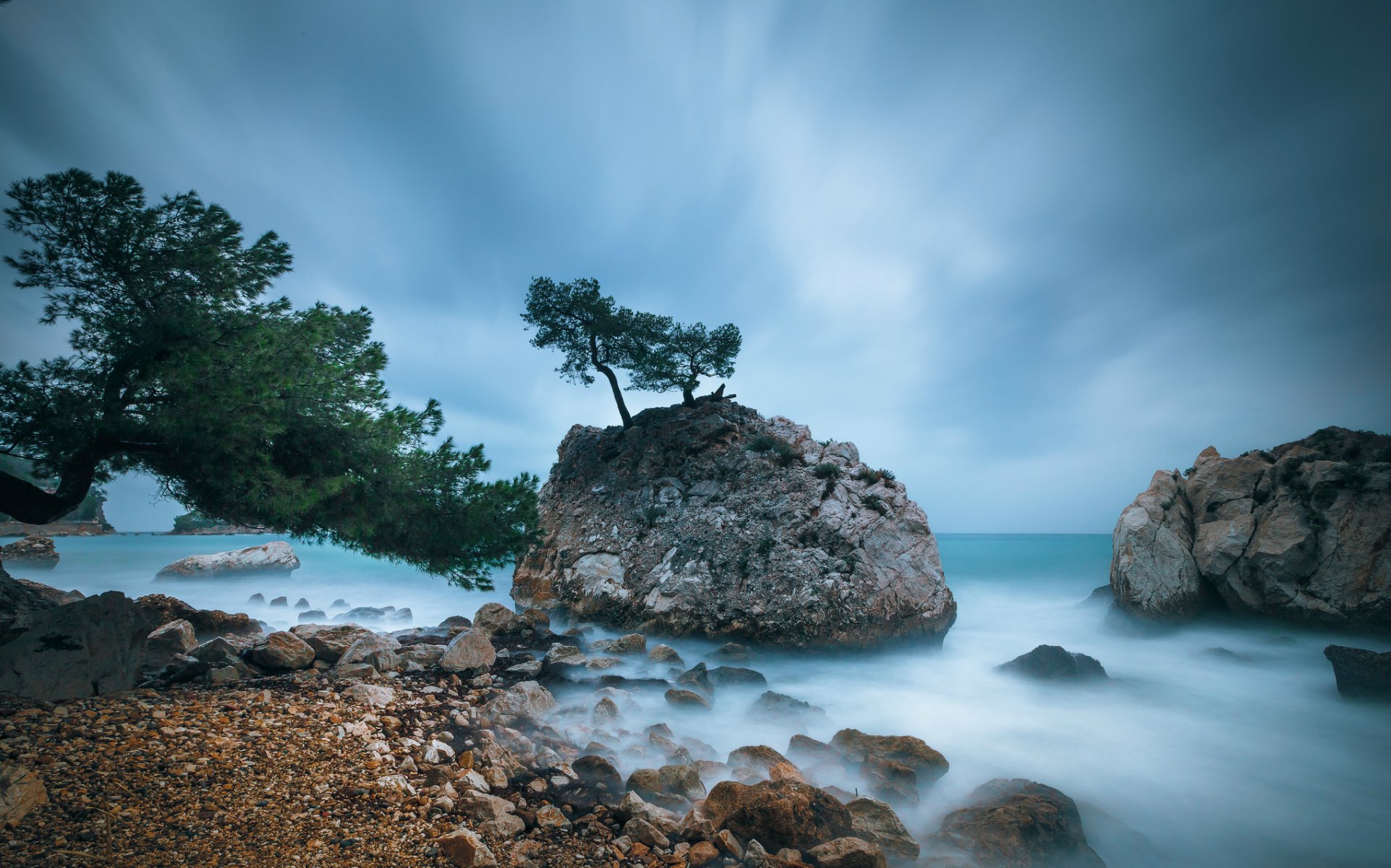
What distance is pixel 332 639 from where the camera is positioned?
7.02m

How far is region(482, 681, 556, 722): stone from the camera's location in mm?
6148

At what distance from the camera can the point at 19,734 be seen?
3.57 m

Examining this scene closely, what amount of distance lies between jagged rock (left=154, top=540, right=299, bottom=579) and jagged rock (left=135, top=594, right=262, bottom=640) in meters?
18.7

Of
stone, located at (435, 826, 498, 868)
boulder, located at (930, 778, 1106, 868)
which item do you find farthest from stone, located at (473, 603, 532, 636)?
boulder, located at (930, 778, 1106, 868)

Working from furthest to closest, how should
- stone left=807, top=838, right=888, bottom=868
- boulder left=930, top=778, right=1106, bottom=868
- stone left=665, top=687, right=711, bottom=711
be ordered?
1. stone left=665, top=687, right=711, bottom=711
2. boulder left=930, top=778, right=1106, bottom=868
3. stone left=807, top=838, right=888, bottom=868

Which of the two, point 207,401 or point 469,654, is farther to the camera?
point 469,654

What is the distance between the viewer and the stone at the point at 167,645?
595cm

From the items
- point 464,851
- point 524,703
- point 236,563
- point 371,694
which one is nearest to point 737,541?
point 524,703

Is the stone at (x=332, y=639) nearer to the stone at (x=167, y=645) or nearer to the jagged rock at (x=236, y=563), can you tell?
the stone at (x=167, y=645)

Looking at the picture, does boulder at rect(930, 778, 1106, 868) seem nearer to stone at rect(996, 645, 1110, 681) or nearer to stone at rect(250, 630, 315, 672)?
stone at rect(996, 645, 1110, 681)

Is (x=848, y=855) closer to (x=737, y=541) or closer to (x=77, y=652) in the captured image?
(x=77, y=652)

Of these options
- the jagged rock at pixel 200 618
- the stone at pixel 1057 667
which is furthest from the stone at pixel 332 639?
the stone at pixel 1057 667

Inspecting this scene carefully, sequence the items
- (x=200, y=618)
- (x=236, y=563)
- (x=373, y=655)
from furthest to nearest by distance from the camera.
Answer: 1. (x=236, y=563)
2. (x=200, y=618)
3. (x=373, y=655)

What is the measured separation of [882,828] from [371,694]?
531cm
